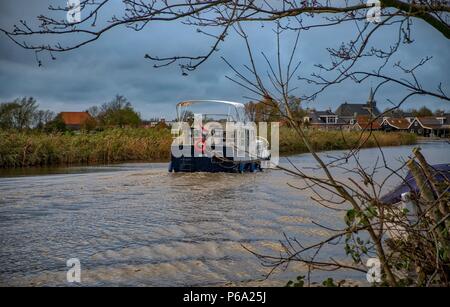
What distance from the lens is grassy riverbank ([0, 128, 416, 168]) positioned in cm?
1986

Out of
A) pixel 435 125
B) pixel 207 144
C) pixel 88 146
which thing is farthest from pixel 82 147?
pixel 435 125

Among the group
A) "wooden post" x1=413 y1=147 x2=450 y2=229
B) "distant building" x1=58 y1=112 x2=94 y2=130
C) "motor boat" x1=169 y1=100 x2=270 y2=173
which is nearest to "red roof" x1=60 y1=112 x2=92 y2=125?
"distant building" x1=58 y1=112 x2=94 y2=130

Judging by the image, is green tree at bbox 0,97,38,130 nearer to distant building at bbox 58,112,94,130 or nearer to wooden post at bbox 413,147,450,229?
distant building at bbox 58,112,94,130

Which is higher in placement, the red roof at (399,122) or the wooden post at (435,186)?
the red roof at (399,122)

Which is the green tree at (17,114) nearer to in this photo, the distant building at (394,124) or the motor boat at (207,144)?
the motor boat at (207,144)

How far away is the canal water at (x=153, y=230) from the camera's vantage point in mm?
5344

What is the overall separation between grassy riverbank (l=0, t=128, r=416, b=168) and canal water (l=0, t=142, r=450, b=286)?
6.24 m

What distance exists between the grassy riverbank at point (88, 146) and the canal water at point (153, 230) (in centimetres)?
624

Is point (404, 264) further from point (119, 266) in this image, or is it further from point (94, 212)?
point (94, 212)

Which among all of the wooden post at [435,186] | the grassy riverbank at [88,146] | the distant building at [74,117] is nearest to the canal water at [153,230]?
the wooden post at [435,186]

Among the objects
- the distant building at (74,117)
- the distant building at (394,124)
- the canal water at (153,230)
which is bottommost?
the canal water at (153,230)

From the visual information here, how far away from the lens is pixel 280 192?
12102mm
